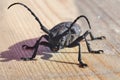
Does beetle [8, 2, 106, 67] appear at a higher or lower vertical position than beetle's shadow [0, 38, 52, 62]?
higher

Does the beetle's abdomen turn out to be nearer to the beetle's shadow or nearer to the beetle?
the beetle

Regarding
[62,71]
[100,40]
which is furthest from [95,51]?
[62,71]

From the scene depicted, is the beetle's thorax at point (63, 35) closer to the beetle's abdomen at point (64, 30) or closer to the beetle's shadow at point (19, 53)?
the beetle's abdomen at point (64, 30)

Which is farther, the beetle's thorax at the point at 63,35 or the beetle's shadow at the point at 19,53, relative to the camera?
the beetle's thorax at the point at 63,35

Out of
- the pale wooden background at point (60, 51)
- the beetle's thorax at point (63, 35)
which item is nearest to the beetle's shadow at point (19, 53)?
the pale wooden background at point (60, 51)

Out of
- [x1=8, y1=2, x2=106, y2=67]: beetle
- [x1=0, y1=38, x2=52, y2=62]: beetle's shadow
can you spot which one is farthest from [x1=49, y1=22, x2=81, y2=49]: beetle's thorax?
[x1=0, y1=38, x2=52, y2=62]: beetle's shadow

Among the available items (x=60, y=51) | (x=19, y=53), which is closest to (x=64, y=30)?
(x=60, y=51)
